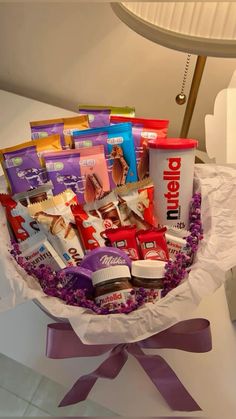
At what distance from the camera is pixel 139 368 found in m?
0.56

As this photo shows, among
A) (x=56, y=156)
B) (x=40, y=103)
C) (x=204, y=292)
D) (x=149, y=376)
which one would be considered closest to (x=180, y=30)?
(x=56, y=156)

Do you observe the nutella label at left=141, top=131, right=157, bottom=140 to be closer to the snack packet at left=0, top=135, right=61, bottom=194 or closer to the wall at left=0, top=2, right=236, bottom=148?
the snack packet at left=0, top=135, right=61, bottom=194

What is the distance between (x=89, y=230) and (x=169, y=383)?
21cm

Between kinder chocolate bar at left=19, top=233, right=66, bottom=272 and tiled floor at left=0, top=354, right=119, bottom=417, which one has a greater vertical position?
kinder chocolate bar at left=19, top=233, right=66, bottom=272

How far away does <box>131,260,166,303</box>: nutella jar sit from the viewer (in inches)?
18.8

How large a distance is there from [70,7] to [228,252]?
68 cm

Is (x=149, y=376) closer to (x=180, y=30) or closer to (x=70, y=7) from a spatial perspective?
(x=180, y=30)

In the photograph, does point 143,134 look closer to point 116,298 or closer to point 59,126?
point 59,126

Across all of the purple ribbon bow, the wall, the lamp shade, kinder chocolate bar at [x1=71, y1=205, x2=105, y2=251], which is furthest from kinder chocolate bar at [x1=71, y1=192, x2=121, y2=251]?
the wall

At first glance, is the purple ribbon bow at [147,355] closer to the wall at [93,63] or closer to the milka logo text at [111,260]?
the milka logo text at [111,260]

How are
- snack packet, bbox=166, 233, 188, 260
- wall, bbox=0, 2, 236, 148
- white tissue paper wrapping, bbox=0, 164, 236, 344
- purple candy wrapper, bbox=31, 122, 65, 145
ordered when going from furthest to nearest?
wall, bbox=0, 2, 236, 148 < purple candy wrapper, bbox=31, 122, 65, 145 < snack packet, bbox=166, 233, 188, 260 < white tissue paper wrapping, bbox=0, 164, 236, 344

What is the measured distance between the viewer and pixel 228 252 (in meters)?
0.51

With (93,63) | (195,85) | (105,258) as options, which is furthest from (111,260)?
(93,63)

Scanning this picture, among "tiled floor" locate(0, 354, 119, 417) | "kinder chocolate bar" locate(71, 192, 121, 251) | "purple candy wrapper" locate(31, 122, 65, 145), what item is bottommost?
"tiled floor" locate(0, 354, 119, 417)
